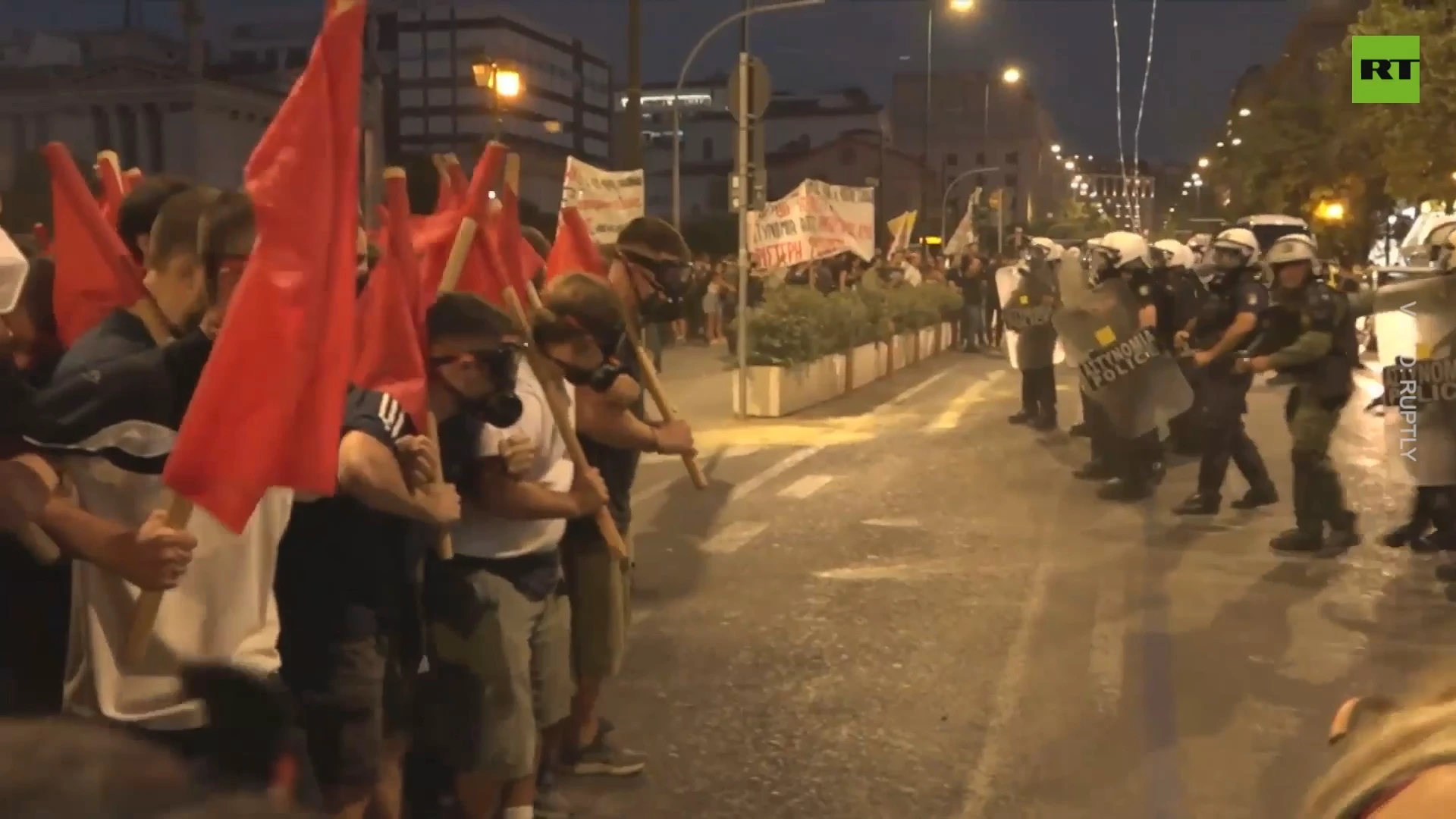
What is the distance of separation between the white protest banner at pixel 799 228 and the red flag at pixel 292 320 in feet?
49.9

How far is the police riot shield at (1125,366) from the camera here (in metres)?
11.9

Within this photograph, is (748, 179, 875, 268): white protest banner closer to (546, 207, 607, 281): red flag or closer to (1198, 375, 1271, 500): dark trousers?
(1198, 375, 1271, 500): dark trousers

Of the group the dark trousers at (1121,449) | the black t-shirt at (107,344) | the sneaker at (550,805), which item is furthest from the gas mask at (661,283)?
the dark trousers at (1121,449)

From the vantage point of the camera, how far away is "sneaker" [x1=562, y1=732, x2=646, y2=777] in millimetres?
5594

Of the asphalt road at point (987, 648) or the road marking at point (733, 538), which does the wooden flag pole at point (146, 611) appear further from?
the road marking at point (733, 538)

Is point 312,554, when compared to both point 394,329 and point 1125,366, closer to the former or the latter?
point 394,329

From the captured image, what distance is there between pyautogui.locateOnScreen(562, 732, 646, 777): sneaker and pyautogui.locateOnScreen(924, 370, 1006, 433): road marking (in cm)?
1069

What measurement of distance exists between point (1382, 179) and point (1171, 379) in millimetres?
31139

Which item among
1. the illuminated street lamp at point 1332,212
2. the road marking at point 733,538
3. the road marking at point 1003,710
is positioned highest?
the illuminated street lamp at point 1332,212

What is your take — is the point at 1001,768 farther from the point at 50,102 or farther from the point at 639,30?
the point at 50,102

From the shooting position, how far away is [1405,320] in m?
9.02

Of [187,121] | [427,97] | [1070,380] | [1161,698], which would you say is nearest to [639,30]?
[1070,380]

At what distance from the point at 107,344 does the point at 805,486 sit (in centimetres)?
895

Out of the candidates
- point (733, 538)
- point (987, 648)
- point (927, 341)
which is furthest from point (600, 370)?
point (927, 341)
